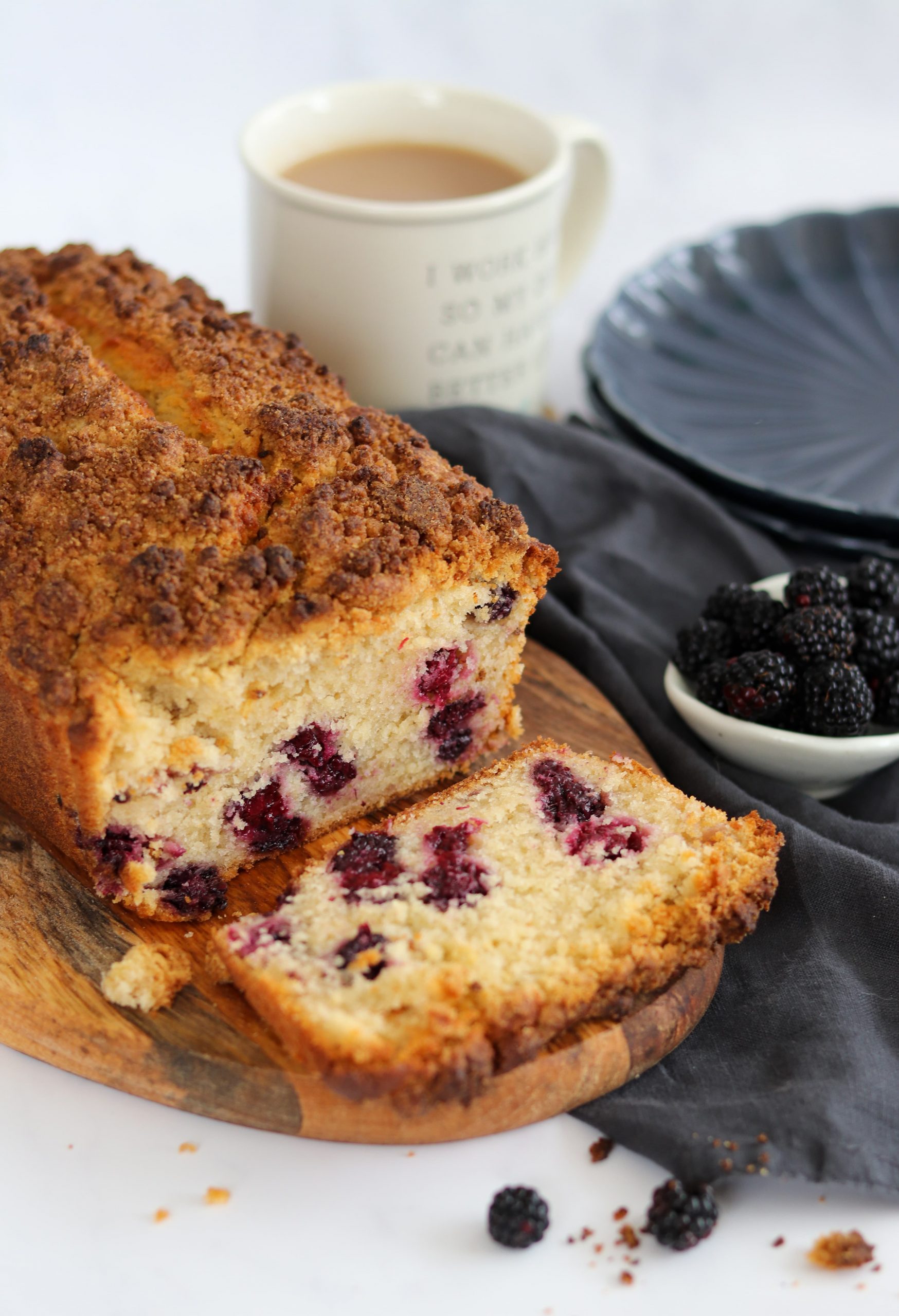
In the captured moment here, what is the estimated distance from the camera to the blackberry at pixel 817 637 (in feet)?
11.7

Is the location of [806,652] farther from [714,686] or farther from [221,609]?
[221,609]

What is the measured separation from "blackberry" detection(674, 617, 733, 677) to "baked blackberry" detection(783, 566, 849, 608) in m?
0.22

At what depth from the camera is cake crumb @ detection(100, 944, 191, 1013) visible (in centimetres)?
284

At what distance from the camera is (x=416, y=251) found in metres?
4.44

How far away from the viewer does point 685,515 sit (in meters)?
4.52

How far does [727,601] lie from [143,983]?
1976mm

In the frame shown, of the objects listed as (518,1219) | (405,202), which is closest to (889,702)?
(518,1219)

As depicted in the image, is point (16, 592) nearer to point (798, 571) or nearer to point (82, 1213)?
point (82, 1213)

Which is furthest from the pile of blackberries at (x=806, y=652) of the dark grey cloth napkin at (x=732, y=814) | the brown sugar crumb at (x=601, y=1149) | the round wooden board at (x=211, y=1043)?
the brown sugar crumb at (x=601, y=1149)

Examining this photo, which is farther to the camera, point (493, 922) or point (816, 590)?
point (816, 590)

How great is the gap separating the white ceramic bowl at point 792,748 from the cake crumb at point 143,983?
160 centimetres

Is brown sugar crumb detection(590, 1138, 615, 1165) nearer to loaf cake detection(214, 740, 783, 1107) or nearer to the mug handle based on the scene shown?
loaf cake detection(214, 740, 783, 1107)

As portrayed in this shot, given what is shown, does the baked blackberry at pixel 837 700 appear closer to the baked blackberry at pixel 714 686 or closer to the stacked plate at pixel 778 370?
the baked blackberry at pixel 714 686

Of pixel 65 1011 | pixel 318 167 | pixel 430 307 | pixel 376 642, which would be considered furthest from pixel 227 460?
pixel 318 167
